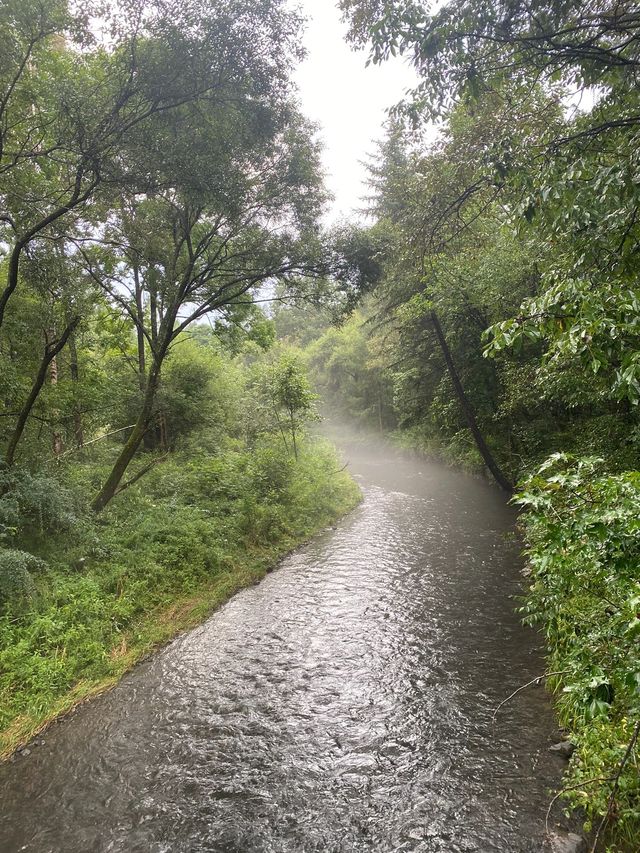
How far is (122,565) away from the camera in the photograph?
310 inches

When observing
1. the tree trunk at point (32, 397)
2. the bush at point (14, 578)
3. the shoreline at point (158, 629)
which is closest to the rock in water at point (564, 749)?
the shoreline at point (158, 629)

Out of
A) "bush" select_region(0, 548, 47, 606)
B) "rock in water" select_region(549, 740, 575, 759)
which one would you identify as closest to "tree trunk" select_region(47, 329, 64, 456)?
"bush" select_region(0, 548, 47, 606)

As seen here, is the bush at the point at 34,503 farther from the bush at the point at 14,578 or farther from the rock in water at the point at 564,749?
the rock in water at the point at 564,749

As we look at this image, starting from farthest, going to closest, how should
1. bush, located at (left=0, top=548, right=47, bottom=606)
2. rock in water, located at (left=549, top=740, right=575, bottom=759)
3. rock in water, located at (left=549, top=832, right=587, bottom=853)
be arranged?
bush, located at (left=0, top=548, right=47, bottom=606)
rock in water, located at (left=549, top=740, right=575, bottom=759)
rock in water, located at (left=549, top=832, right=587, bottom=853)

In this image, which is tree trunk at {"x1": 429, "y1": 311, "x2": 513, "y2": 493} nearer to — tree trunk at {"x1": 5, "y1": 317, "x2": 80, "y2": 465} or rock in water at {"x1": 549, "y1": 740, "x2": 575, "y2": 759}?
rock in water at {"x1": 549, "y1": 740, "x2": 575, "y2": 759}

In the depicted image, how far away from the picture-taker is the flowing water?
12.2 ft

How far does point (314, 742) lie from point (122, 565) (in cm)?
487

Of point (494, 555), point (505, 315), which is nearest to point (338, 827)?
point (494, 555)

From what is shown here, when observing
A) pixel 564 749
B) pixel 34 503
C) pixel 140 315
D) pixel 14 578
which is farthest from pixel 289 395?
pixel 564 749

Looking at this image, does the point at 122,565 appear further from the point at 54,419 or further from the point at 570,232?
the point at 570,232

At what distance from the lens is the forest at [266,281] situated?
11.8ft

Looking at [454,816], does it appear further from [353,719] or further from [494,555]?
[494,555]

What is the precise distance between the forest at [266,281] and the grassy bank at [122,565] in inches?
1.8

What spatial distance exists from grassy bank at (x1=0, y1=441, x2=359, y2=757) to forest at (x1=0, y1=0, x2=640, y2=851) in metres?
0.05
